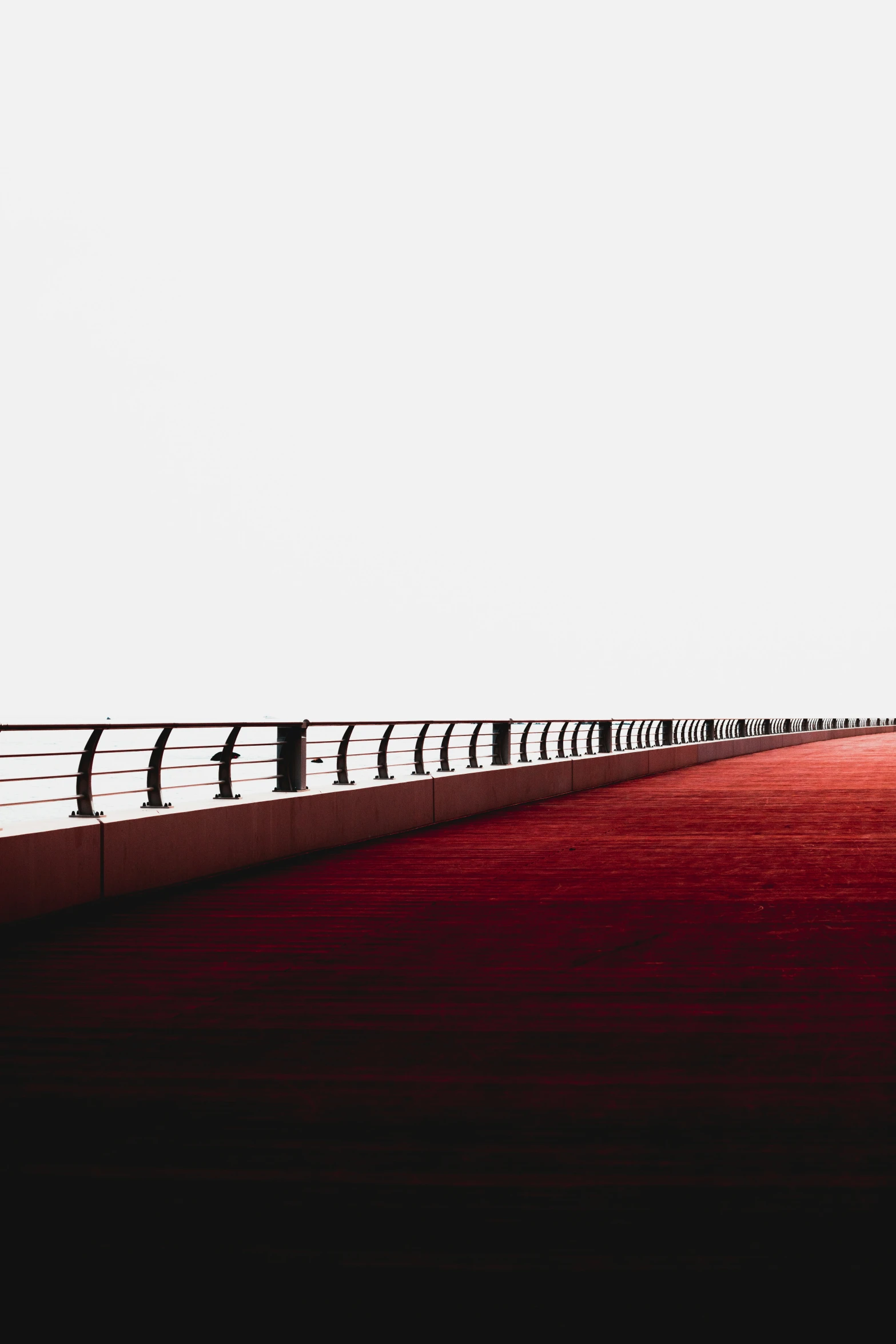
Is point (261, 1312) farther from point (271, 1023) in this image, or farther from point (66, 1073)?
point (271, 1023)

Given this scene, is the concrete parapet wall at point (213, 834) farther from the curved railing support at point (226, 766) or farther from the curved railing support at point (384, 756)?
the curved railing support at point (384, 756)

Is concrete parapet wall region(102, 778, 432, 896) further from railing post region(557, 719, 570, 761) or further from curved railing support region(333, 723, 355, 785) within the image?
railing post region(557, 719, 570, 761)

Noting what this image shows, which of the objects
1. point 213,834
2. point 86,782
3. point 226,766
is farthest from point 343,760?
point 86,782

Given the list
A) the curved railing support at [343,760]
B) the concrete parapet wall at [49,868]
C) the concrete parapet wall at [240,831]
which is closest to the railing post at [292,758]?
the concrete parapet wall at [240,831]

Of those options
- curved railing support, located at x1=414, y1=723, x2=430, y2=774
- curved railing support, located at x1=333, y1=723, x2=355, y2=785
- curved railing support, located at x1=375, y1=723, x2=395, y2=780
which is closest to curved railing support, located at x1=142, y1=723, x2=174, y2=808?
curved railing support, located at x1=333, y1=723, x2=355, y2=785

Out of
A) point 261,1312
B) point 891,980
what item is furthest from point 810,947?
point 261,1312

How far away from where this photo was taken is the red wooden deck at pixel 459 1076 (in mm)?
4012

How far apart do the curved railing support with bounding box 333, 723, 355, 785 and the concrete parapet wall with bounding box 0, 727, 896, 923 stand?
37 centimetres

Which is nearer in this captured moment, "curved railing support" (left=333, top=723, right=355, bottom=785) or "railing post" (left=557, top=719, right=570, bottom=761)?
"curved railing support" (left=333, top=723, right=355, bottom=785)

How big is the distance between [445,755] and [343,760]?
4416 millimetres

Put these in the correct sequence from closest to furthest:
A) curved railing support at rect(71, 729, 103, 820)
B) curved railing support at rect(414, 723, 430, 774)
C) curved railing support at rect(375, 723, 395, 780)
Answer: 1. curved railing support at rect(71, 729, 103, 820)
2. curved railing support at rect(375, 723, 395, 780)
3. curved railing support at rect(414, 723, 430, 774)

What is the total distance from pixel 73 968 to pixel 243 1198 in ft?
14.0

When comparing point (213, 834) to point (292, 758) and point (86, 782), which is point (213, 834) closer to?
point (86, 782)

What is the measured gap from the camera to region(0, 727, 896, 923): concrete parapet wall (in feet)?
33.0
